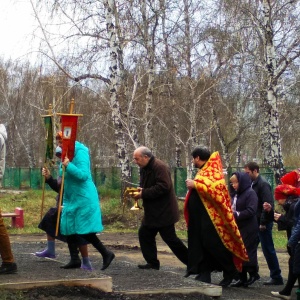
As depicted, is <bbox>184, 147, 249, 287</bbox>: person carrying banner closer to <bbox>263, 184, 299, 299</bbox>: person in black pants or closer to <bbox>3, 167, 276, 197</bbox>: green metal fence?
<bbox>263, 184, 299, 299</bbox>: person in black pants

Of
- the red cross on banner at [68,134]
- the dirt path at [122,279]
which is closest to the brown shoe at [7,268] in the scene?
the dirt path at [122,279]

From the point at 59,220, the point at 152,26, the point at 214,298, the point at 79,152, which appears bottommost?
the point at 214,298

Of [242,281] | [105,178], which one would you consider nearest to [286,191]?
[242,281]

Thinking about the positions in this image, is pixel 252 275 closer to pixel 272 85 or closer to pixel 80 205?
pixel 80 205

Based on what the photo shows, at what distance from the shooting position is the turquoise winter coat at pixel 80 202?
9.52 meters

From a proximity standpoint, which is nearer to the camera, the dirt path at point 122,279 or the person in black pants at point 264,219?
the dirt path at point 122,279

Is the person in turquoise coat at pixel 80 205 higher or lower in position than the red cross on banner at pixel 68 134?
lower

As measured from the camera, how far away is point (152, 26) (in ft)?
90.9

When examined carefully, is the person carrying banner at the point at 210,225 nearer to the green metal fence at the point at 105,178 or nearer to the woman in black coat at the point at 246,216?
the woman in black coat at the point at 246,216

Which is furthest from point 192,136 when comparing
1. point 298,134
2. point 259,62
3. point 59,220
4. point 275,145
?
point 59,220

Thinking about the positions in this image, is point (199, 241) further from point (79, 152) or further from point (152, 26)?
point (152, 26)

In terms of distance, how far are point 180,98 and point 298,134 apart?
15967 mm

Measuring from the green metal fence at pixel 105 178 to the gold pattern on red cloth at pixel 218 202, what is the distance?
13.2m

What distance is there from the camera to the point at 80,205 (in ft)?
31.4
